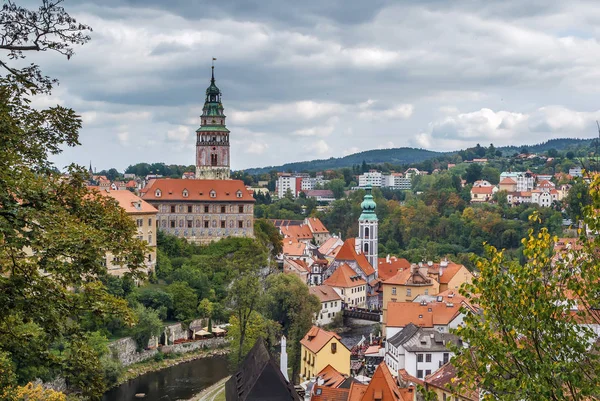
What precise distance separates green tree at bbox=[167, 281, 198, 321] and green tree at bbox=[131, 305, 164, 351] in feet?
14.1

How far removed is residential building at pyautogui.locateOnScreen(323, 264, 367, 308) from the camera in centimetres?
6888

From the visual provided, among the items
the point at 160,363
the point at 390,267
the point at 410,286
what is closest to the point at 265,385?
the point at 160,363

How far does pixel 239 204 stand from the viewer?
224 feet

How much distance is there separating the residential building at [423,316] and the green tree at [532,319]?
3038 centimetres

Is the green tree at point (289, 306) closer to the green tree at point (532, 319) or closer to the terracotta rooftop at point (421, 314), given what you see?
the terracotta rooftop at point (421, 314)

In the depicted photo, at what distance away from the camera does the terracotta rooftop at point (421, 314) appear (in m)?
42.1

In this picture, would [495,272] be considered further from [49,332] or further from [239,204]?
[239,204]

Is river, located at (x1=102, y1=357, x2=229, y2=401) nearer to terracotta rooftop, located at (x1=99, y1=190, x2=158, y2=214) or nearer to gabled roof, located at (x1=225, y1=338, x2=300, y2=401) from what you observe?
gabled roof, located at (x1=225, y1=338, x2=300, y2=401)

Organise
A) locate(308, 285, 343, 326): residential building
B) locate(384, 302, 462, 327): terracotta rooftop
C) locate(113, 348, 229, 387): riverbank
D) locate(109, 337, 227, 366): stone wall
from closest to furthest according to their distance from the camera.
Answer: locate(384, 302, 462, 327): terracotta rooftop → locate(113, 348, 229, 387): riverbank → locate(109, 337, 227, 366): stone wall → locate(308, 285, 343, 326): residential building

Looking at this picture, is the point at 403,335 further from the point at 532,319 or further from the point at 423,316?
the point at 532,319

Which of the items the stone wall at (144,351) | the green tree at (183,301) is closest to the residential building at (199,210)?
the green tree at (183,301)

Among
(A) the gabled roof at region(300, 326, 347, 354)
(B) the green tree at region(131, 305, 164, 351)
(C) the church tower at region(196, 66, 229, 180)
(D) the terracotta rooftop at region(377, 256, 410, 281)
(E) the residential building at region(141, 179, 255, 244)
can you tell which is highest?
(C) the church tower at region(196, 66, 229, 180)

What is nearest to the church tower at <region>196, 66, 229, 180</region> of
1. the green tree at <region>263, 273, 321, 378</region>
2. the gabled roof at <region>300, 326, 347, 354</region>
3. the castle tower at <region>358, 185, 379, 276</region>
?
the castle tower at <region>358, 185, 379, 276</region>

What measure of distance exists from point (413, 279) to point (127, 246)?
43.4 meters
